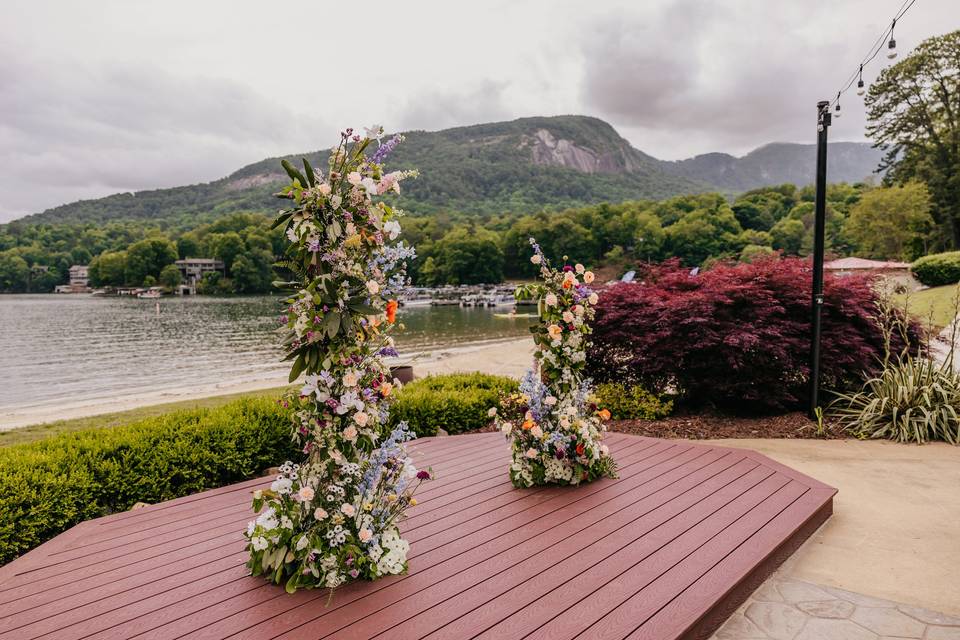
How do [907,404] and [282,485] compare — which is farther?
[907,404]

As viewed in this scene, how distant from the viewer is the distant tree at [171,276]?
260ft

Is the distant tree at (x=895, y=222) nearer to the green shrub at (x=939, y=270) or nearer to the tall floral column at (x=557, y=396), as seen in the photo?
the green shrub at (x=939, y=270)

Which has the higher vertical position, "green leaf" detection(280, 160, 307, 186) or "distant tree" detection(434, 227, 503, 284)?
"distant tree" detection(434, 227, 503, 284)

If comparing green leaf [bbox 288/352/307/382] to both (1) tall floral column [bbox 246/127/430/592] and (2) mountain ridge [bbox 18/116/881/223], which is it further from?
(2) mountain ridge [bbox 18/116/881/223]

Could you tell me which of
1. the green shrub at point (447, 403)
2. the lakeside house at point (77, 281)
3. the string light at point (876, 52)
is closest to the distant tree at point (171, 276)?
the lakeside house at point (77, 281)

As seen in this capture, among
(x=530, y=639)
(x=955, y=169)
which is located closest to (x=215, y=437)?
(x=530, y=639)

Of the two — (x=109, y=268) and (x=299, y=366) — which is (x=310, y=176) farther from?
(x=109, y=268)

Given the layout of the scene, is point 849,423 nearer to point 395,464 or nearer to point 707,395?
point 707,395

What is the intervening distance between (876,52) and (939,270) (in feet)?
59.6

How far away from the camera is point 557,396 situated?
3.87m

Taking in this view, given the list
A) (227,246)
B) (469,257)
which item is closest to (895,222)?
(469,257)

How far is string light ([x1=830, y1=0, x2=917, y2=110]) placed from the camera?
5.08 metres

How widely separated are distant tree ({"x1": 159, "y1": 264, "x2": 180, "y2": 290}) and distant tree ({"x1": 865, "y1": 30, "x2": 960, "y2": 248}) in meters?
84.1

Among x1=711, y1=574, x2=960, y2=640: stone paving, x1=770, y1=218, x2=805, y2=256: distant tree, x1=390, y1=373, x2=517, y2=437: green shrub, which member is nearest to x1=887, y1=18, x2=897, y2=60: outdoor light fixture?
x1=711, y1=574, x2=960, y2=640: stone paving
